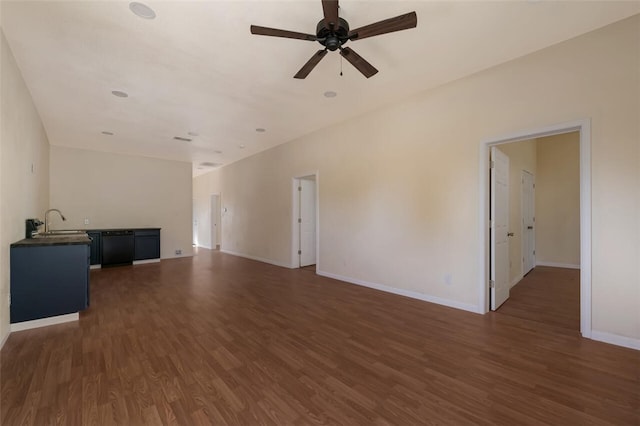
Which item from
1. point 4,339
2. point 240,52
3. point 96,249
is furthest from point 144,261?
point 240,52

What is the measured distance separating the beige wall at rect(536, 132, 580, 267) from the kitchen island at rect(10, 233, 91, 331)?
8836 mm

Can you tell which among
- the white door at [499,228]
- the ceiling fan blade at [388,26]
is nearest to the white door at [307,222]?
the white door at [499,228]

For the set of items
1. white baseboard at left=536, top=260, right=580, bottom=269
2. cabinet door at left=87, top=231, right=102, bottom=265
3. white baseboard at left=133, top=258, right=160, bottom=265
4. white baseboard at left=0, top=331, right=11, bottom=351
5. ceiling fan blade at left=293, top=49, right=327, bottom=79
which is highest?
ceiling fan blade at left=293, top=49, right=327, bottom=79

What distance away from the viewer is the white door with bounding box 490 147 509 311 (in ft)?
11.1

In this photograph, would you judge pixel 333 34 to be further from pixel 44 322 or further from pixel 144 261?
pixel 144 261

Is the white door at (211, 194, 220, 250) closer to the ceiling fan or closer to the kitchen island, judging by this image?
the kitchen island

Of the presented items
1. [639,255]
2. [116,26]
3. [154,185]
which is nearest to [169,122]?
[116,26]

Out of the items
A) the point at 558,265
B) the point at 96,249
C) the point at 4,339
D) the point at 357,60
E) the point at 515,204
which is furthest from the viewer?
the point at 96,249

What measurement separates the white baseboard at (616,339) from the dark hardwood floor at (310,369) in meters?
0.09

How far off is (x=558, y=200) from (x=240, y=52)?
742cm

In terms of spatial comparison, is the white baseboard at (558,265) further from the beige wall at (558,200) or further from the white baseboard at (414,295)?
the white baseboard at (414,295)

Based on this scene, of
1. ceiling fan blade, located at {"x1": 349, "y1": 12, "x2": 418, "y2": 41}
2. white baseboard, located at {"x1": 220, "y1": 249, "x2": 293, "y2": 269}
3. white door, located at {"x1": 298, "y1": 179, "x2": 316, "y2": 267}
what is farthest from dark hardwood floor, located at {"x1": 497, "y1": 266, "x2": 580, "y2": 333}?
white baseboard, located at {"x1": 220, "y1": 249, "x2": 293, "y2": 269}

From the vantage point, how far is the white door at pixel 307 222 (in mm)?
6297

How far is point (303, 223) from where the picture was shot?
6.32m
